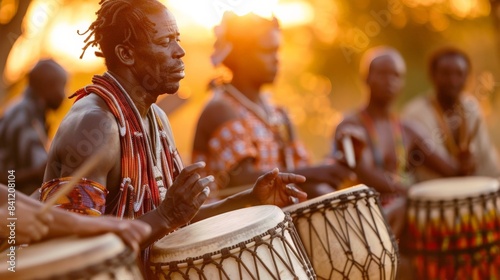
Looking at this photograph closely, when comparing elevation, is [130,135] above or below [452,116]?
above

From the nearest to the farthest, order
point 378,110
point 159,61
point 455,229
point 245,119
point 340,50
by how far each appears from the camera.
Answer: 1. point 159,61
2. point 455,229
3. point 245,119
4. point 378,110
5. point 340,50

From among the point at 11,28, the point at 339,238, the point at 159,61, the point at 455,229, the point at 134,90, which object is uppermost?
the point at 11,28

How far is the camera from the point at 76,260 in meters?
1.99

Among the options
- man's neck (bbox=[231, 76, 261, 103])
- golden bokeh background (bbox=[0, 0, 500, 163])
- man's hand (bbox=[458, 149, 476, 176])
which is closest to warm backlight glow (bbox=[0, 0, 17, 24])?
man's neck (bbox=[231, 76, 261, 103])

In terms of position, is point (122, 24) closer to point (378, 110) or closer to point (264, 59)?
point (264, 59)

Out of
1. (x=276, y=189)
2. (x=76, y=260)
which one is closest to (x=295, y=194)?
(x=276, y=189)

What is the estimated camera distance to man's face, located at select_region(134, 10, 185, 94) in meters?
3.14

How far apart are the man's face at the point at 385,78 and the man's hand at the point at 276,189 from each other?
2.96 metres

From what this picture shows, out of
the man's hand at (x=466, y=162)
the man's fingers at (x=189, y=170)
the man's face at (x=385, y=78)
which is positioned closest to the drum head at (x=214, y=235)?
the man's fingers at (x=189, y=170)

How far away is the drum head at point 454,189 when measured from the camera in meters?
4.88

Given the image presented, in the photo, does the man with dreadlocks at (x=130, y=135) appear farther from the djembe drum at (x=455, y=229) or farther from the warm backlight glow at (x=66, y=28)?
the warm backlight glow at (x=66, y=28)

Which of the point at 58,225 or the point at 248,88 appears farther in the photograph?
the point at 248,88

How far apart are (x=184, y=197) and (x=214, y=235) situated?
179 mm

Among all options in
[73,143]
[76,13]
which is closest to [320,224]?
[73,143]
